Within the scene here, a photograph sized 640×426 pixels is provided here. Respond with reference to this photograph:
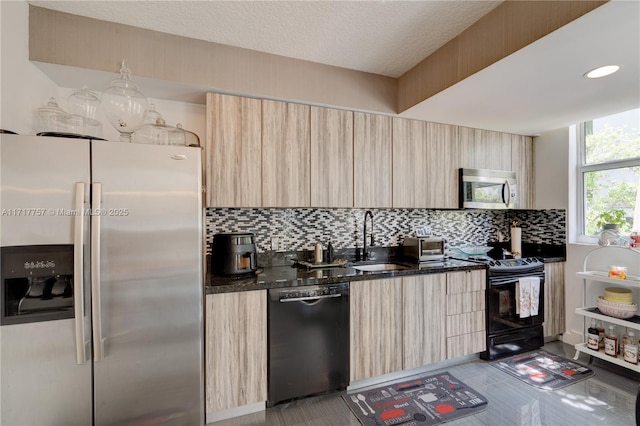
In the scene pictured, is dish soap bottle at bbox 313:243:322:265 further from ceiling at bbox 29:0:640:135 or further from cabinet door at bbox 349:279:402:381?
ceiling at bbox 29:0:640:135

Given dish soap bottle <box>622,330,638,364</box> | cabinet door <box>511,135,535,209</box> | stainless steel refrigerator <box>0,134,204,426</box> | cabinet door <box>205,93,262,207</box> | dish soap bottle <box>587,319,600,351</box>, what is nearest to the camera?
stainless steel refrigerator <box>0,134,204,426</box>

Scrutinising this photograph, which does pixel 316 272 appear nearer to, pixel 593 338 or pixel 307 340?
pixel 307 340

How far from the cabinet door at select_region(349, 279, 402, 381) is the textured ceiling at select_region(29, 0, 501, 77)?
1.75m

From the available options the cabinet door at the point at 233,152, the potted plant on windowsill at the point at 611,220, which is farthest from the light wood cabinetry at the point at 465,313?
the cabinet door at the point at 233,152

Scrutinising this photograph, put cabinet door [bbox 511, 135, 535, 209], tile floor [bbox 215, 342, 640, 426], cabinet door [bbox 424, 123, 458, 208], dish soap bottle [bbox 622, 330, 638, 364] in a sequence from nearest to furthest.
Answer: tile floor [bbox 215, 342, 640, 426], dish soap bottle [bbox 622, 330, 638, 364], cabinet door [bbox 424, 123, 458, 208], cabinet door [bbox 511, 135, 535, 209]

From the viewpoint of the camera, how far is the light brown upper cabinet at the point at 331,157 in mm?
2377

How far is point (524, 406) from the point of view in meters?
2.05

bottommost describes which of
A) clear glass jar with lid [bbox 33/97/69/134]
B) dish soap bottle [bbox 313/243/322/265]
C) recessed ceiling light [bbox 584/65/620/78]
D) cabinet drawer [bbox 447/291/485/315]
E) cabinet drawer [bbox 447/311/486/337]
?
cabinet drawer [bbox 447/311/486/337]

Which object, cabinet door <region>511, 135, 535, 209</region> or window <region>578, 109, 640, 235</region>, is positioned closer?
window <region>578, 109, 640, 235</region>

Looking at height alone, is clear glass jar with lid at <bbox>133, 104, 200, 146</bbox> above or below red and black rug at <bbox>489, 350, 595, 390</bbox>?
above

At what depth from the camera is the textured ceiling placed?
1.69 m

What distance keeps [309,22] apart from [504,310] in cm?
296

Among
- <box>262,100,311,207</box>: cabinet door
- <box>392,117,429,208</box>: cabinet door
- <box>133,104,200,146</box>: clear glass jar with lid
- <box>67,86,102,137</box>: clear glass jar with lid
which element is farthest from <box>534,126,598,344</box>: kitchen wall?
<box>67,86,102,137</box>: clear glass jar with lid

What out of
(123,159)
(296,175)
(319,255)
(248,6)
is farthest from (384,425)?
(248,6)
